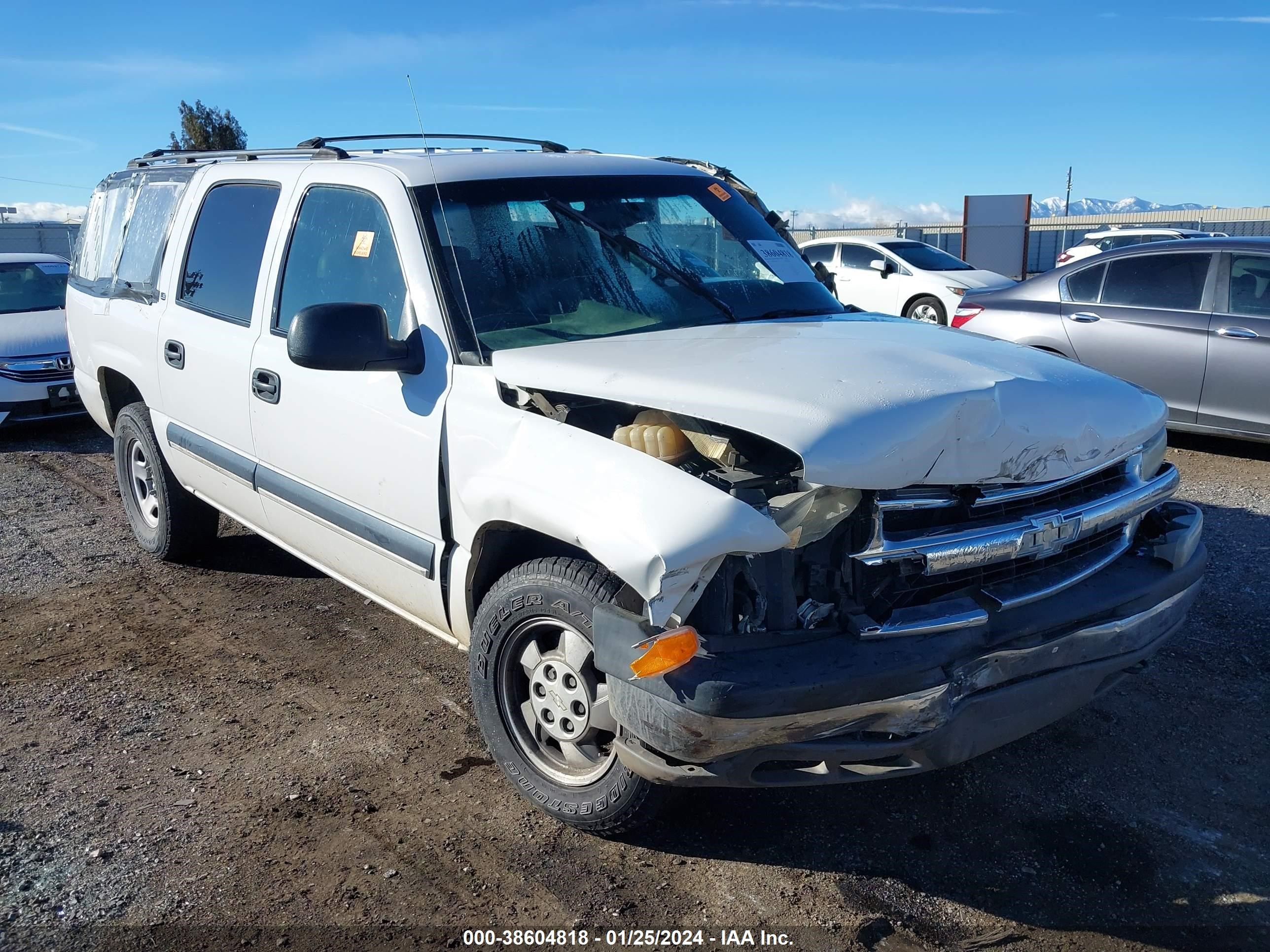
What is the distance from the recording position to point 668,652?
8.25ft

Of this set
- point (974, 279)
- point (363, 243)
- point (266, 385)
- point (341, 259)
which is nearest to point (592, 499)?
point (363, 243)

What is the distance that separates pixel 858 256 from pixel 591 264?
12.6 metres

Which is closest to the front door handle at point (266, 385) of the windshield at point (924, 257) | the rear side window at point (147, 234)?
the rear side window at point (147, 234)

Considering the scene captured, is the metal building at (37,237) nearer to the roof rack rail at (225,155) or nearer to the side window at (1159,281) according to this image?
the roof rack rail at (225,155)

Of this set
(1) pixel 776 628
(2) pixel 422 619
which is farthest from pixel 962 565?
(2) pixel 422 619

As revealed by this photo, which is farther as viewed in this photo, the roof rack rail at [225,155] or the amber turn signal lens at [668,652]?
the roof rack rail at [225,155]

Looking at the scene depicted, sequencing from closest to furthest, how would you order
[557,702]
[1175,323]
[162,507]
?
1. [557,702]
2. [162,507]
3. [1175,323]

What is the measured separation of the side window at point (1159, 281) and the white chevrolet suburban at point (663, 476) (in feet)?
15.0

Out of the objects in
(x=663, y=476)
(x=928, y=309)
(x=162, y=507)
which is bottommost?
(x=928, y=309)

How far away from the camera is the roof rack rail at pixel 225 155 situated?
4281mm

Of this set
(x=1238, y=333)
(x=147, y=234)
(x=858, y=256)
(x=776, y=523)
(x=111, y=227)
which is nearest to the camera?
(x=776, y=523)

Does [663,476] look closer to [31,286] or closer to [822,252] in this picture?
[31,286]

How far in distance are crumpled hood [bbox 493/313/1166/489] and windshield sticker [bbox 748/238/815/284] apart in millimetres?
855

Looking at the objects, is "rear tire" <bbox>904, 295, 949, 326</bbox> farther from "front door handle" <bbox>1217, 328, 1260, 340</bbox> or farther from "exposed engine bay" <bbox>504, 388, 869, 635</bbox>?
"exposed engine bay" <bbox>504, 388, 869, 635</bbox>
